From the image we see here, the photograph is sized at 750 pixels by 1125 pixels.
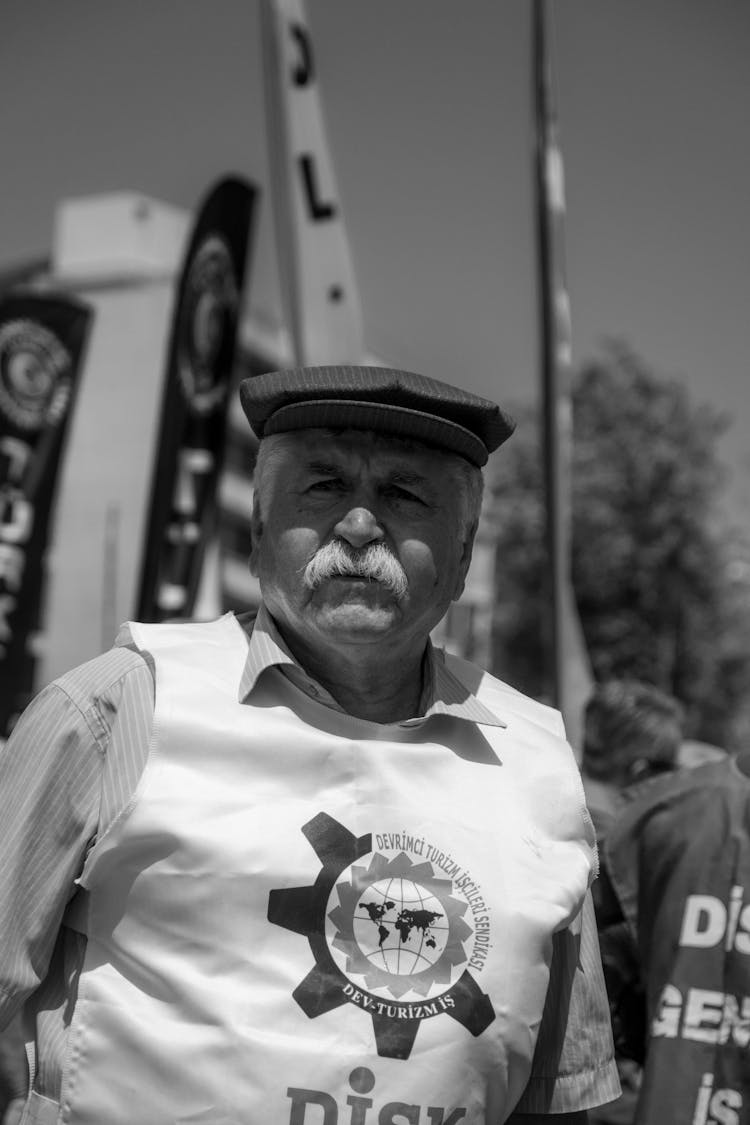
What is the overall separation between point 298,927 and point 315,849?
0.32 feet

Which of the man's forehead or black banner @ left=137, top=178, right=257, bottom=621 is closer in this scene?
the man's forehead

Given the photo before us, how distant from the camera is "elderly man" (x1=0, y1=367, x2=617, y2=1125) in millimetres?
1525

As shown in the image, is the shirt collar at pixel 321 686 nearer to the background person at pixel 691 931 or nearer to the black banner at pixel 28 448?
the background person at pixel 691 931

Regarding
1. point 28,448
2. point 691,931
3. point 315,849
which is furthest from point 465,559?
point 28,448

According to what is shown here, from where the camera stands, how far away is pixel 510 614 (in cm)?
2655

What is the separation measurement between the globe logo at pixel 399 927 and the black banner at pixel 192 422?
6958 millimetres

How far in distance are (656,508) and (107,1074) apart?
85.9ft

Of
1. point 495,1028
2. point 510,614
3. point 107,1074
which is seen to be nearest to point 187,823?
point 107,1074

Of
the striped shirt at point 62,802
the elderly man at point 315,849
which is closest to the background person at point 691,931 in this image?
the elderly man at point 315,849

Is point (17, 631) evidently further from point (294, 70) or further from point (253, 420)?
point (253, 420)

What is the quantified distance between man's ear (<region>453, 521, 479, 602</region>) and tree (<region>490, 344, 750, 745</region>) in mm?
23843

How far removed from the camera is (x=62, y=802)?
157cm

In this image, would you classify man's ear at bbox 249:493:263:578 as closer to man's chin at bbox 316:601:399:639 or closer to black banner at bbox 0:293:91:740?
man's chin at bbox 316:601:399:639

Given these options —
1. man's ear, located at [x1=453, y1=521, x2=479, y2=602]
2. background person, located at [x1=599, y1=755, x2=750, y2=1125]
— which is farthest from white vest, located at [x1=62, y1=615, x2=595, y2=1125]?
background person, located at [x1=599, y1=755, x2=750, y2=1125]
